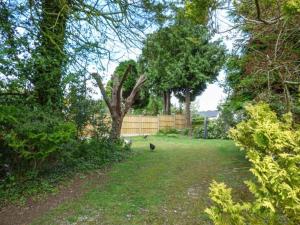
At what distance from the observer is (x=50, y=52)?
232 inches

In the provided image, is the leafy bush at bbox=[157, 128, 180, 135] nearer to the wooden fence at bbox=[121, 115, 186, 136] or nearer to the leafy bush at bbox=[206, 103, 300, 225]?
the wooden fence at bbox=[121, 115, 186, 136]

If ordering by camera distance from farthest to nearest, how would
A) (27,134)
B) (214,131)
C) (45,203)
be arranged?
1. (214,131)
2. (45,203)
3. (27,134)

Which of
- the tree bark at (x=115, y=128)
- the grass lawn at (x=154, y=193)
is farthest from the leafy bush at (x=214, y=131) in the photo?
the grass lawn at (x=154, y=193)

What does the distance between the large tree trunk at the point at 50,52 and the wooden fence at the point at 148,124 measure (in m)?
13.2

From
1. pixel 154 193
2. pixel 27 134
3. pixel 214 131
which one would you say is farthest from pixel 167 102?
pixel 27 134

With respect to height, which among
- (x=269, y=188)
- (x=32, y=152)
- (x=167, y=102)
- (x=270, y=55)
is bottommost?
(x=32, y=152)

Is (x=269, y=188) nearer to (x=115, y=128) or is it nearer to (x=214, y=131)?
(x=115, y=128)

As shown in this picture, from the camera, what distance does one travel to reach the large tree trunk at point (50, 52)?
5.68 metres

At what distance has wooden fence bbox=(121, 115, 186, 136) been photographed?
1972 centimetres

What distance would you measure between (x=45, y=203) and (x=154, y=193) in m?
1.81

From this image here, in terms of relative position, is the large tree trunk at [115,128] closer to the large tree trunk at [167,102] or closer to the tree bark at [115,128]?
the tree bark at [115,128]

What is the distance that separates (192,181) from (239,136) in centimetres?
374

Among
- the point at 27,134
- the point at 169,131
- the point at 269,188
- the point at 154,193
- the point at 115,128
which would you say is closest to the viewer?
the point at 269,188

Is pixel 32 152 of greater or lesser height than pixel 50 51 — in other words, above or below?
below
